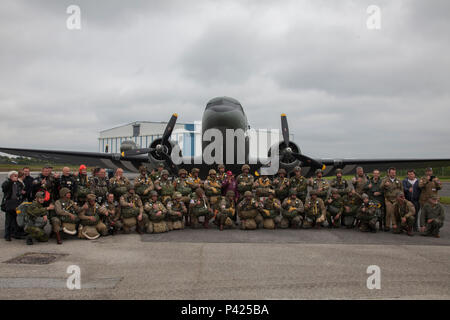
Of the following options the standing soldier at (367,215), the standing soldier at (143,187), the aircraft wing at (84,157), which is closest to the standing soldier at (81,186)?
the standing soldier at (143,187)

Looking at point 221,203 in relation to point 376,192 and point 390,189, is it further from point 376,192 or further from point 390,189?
point 390,189

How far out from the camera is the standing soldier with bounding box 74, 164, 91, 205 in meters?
8.06

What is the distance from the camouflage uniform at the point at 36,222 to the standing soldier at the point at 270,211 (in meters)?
5.51

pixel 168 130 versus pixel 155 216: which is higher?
pixel 168 130

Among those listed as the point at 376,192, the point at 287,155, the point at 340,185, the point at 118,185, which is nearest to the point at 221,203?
the point at 118,185

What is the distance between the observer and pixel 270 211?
Result: 9125 mm

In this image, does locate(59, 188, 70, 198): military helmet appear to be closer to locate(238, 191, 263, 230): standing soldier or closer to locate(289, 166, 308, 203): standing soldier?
locate(238, 191, 263, 230): standing soldier

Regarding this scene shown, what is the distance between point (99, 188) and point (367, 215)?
290 inches

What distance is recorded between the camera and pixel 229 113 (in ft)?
43.8

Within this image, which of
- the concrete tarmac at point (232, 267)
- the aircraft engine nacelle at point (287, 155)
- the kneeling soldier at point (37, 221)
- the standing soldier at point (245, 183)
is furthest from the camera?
the aircraft engine nacelle at point (287, 155)

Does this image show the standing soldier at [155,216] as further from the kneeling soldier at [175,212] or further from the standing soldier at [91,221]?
the standing soldier at [91,221]

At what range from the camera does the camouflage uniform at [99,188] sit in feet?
27.4

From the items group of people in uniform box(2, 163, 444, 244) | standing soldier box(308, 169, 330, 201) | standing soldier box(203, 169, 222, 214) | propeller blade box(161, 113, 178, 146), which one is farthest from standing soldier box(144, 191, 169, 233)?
propeller blade box(161, 113, 178, 146)
